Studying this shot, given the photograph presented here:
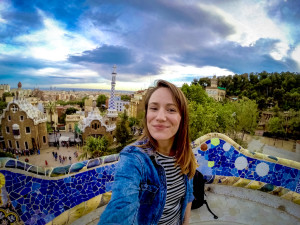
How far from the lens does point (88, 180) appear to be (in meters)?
3.02

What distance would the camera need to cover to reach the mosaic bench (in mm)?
2434

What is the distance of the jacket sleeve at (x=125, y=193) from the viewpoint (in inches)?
39.9

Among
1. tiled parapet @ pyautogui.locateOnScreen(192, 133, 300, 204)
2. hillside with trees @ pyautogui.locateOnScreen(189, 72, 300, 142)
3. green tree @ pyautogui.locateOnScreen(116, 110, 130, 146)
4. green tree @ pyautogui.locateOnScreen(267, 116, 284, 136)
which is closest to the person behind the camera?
tiled parapet @ pyautogui.locateOnScreen(192, 133, 300, 204)

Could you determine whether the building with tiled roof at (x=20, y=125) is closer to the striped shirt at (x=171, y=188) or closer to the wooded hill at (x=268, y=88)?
the striped shirt at (x=171, y=188)

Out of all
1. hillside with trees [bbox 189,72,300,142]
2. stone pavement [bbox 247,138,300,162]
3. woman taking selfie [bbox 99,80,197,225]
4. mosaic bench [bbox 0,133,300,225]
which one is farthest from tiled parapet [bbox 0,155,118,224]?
stone pavement [bbox 247,138,300,162]

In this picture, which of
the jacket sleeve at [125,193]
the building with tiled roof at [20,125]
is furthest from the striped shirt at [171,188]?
the building with tiled roof at [20,125]

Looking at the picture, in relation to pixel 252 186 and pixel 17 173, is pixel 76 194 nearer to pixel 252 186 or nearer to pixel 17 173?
pixel 17 173

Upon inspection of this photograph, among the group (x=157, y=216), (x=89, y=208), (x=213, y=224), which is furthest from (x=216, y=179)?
(x=157, y=216)

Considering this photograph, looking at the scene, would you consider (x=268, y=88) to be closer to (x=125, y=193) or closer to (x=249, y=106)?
(x=249, y=106)

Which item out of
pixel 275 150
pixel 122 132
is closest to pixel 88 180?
pixel 122 132

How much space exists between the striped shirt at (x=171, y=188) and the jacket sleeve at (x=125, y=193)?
0.93 ft

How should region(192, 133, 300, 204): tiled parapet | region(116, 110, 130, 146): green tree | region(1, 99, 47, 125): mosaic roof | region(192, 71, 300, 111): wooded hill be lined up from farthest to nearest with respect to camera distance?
region(192, 71, 300, 111): wooded hill
region(116, 110, 130, 146): green tree
region(1, 99, 47, 125): mosaic roof
region(192, 133, 300, 204): tiled parapet

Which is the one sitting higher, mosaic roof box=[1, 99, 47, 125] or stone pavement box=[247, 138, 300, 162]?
mosaic roof box=[1, 99, 47, 125]

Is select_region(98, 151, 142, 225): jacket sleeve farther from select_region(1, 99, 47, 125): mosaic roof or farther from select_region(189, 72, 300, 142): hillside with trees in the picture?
select_region(1, 99, 47, 125): mosaic roof
